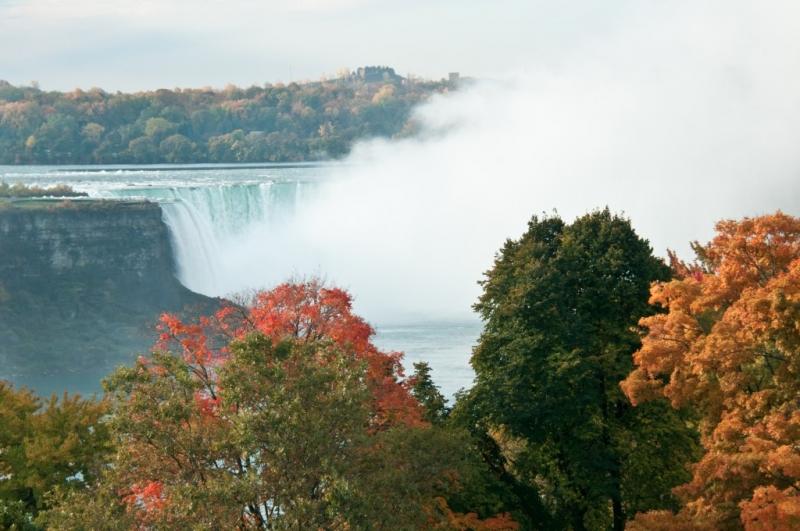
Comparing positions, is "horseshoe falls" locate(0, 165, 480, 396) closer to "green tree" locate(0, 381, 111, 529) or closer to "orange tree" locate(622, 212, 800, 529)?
"green tree" locate(0, 381, 111, 529)

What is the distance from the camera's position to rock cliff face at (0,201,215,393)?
76.9 meters

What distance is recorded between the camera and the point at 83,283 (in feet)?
271

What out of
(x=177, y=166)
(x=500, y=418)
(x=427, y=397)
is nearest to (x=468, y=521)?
(x=500, y=418)

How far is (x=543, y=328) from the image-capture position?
117 feet

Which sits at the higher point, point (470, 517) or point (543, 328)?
point (543, 328)

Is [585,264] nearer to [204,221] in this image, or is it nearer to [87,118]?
[204,221]

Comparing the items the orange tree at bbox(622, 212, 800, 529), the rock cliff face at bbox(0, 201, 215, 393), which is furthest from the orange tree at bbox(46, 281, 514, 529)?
the rock cliff face at bbox(0, 201, 215, 393)

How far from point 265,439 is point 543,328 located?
50.2ft

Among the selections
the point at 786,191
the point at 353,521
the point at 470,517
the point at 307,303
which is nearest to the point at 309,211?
the point at 786,191

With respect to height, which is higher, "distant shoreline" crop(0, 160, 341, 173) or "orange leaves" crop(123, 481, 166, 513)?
"distant shoreline" crop(0, 160, 341, 173)

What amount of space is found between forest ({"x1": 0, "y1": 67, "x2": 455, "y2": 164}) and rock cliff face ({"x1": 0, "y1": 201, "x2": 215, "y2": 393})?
62.2 meters

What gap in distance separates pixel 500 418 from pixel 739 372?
30.5ft

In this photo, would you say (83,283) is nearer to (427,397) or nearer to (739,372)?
(427,397)

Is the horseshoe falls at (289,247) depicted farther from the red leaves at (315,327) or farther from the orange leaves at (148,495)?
the orange leaves at (148,495)
